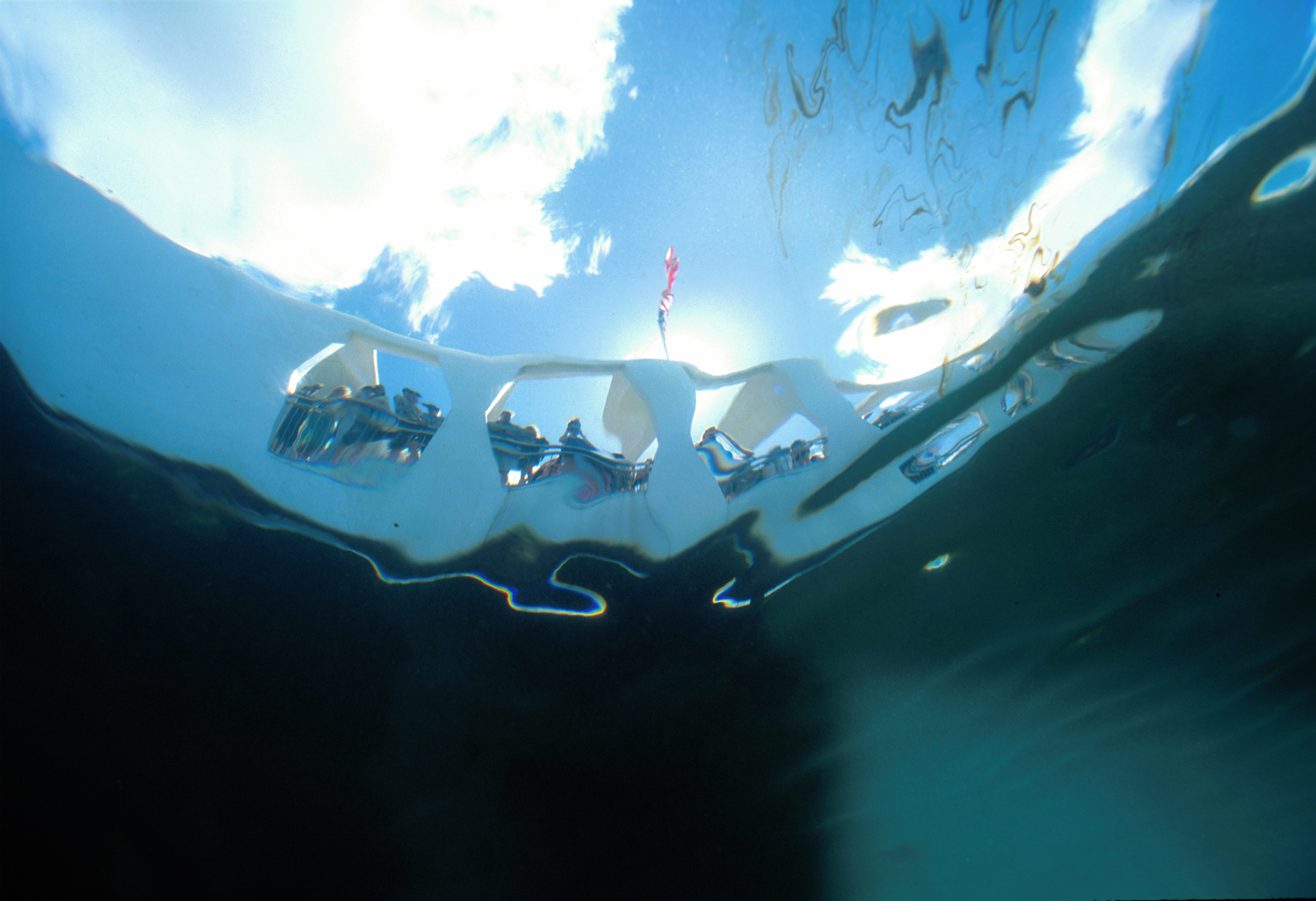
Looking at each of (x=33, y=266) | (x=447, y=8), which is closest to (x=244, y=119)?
(x=447, y=8)

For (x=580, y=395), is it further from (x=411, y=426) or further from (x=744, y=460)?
(x=744, y=460)

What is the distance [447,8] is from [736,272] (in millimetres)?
2161

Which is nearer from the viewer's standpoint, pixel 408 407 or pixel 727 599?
pixel 408 407

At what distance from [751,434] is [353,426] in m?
2.98

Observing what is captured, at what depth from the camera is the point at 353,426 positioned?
11.4 ft

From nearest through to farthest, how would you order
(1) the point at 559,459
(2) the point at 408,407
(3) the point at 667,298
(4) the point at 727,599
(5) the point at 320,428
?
(3) the point at 667,298 → (5) the point at 320,428 → (2) the point at 408,407 → (1) the point at 559,459 → (4) the point at 727,599

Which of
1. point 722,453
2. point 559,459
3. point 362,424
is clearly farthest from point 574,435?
point 362,424

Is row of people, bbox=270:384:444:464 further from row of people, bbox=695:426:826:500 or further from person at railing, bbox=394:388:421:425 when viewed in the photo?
row of people, bbox=695:426:826:500

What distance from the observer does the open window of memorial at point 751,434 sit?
3645 millimetres

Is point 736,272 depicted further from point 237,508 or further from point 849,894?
point 849,894

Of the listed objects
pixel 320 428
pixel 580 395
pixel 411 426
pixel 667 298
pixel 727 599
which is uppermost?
pixel 667 298

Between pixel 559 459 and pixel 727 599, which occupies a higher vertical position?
pixel 559 459

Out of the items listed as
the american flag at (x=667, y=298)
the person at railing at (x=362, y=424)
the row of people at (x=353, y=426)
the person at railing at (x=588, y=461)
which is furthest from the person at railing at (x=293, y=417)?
the american flag at (x=667, y=298)

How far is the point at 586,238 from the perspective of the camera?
3170mm
